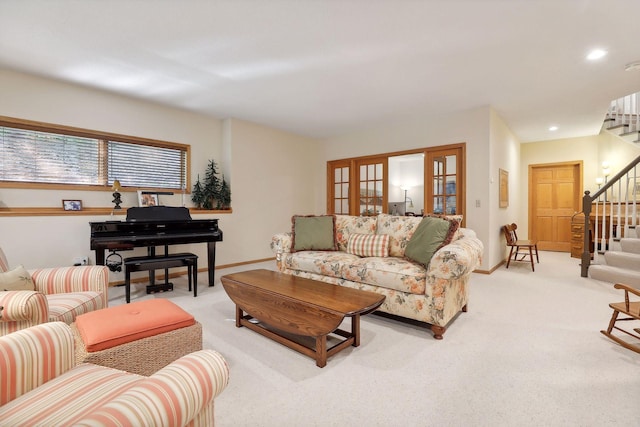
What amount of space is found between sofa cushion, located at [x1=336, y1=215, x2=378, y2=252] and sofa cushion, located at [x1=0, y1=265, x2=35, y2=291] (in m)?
2.78

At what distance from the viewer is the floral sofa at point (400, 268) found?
239cm

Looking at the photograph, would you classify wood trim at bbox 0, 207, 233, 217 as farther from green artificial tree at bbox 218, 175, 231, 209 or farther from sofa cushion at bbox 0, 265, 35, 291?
sofa cushion at bbox 0, 265, 35, 291

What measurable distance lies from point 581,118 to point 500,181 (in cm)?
188

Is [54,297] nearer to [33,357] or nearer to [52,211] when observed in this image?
[33,357]

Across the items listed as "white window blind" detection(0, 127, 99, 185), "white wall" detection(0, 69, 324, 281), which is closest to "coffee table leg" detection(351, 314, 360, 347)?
"white wall" detection(0, 69, 324, 281)

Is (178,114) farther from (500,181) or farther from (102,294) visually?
(500,181)

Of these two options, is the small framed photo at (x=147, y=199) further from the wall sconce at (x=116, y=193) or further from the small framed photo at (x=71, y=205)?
the small framed photo at (x=71, y=205)

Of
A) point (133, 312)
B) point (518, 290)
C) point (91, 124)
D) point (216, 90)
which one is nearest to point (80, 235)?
point (91, 124)

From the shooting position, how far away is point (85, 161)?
3945 mm

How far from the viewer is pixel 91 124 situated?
3916 mm

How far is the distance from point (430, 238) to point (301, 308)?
1380 mm

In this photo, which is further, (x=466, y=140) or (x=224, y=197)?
(x=224, y=197)

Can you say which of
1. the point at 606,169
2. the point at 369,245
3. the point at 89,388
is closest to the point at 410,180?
the point at 606,169

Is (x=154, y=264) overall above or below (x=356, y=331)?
above
